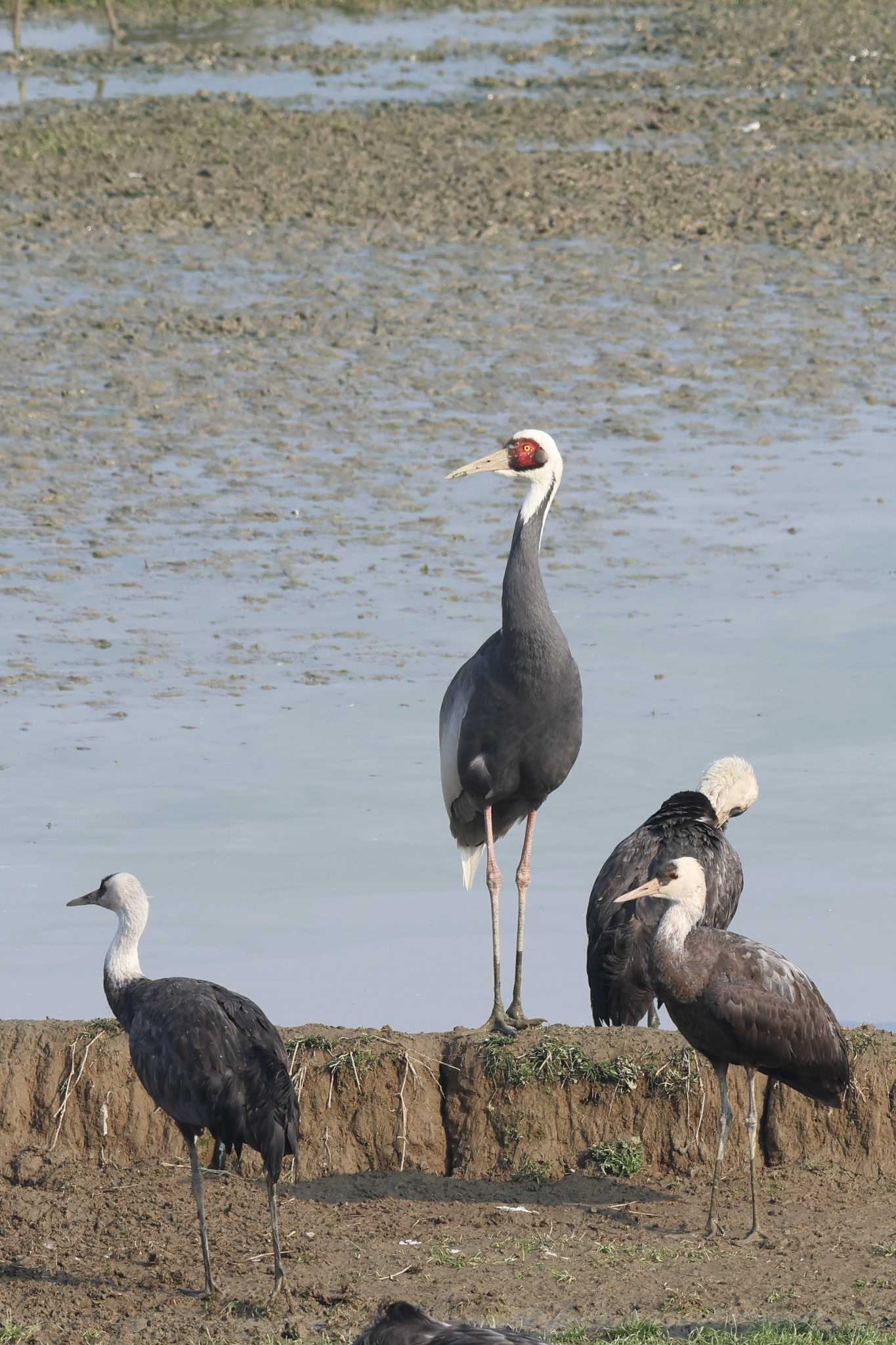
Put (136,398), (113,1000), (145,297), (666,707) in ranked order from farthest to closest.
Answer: (145,297) < (136,398) < (666,707) < (113,1000)

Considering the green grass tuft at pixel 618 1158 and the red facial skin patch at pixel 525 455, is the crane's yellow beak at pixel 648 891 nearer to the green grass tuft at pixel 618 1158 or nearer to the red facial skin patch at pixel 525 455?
the green grass tuft at pixel 618 1158

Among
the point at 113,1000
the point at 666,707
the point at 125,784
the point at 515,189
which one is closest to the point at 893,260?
the point at 515,189

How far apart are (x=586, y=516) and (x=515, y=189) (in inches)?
388

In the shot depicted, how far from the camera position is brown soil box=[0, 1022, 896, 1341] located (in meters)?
7.21

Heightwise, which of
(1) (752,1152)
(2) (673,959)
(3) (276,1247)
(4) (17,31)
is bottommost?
(3) (276,1247)

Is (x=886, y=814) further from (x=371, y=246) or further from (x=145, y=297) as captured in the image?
(x=371, y=246)

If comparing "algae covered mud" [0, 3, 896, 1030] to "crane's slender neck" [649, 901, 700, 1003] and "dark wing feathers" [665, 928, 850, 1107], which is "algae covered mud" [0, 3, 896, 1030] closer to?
"dark wing feathers" [665, 928, 850, 1107]

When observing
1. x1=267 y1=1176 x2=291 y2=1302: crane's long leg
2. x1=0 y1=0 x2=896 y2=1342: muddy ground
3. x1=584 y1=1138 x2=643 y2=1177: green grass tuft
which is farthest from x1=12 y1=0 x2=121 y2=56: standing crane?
x1=267 y1=1176 x2=291 y2=1302: crane's long leg

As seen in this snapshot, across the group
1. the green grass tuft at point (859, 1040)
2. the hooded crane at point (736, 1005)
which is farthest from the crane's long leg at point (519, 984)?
the green grass tuft at point (859, 1040)

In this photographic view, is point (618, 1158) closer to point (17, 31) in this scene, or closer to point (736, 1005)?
point (736, 1005)

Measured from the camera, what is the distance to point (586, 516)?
1498cm

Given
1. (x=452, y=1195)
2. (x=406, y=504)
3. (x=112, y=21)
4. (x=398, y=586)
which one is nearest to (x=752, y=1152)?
(x=452, y=1195)

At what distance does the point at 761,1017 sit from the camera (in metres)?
7.68

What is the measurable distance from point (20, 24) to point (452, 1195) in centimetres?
3044
